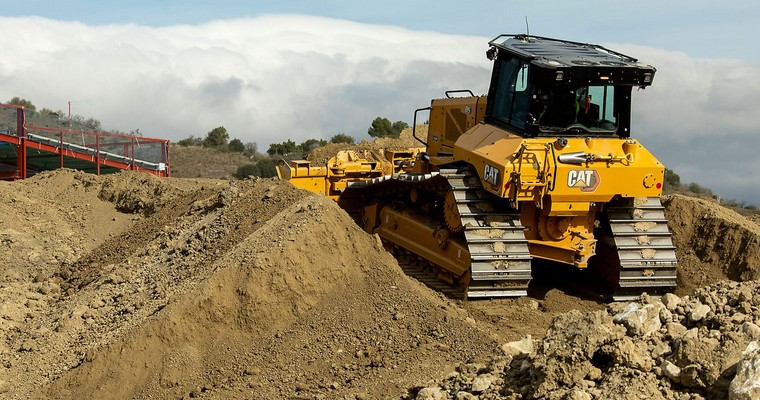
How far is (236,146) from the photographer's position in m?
43.5

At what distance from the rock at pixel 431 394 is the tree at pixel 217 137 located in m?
36.7

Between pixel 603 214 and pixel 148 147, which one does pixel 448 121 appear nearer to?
pixel 603 214

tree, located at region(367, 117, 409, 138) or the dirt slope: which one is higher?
tree, located at region(367, 117, 409, 138)

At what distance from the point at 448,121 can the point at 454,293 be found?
318cm

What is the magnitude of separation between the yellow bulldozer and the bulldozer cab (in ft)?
0.04

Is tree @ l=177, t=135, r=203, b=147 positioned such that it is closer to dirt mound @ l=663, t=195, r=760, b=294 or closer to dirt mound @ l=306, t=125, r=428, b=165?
dirt mound @ l=306, t=125, r=428, b=165

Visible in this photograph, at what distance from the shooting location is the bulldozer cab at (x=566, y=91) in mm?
12508

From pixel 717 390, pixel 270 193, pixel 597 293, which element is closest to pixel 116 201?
pixel 270 193

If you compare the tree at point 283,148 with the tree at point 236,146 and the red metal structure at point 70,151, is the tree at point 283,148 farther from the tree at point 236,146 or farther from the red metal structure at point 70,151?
the red metal structure at point 70,151

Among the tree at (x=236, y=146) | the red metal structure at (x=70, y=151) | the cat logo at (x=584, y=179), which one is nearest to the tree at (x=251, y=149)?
the tree at (x=236, y=146)

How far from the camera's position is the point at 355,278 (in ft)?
38.1

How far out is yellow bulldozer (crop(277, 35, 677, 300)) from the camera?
12109 mm

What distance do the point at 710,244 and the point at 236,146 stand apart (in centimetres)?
3118

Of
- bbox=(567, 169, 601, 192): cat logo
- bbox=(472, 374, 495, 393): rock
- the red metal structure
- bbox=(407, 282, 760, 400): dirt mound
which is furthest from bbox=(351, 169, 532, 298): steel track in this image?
the red metal structure
